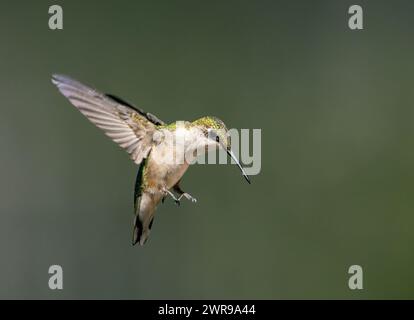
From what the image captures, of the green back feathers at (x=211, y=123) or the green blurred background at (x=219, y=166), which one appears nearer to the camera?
the green back feathers at (x=211, y=123)

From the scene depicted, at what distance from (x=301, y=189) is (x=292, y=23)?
0.61 m

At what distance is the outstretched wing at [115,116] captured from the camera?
1.07m

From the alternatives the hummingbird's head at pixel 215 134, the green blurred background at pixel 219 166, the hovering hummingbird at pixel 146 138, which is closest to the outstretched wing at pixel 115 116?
the hovering hummingbird at pixel 146 138

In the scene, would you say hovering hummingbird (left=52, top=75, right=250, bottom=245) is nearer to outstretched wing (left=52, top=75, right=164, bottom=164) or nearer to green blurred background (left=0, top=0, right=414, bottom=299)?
outstretched wing (left=52, top=75, right=164, bottom=164)

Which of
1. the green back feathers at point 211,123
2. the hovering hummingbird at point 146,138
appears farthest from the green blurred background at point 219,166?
the green back feathers at point 211,123

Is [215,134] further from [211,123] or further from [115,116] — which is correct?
[115,116]

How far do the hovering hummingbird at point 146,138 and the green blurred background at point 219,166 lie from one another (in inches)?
47.0

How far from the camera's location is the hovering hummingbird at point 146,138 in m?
1.07

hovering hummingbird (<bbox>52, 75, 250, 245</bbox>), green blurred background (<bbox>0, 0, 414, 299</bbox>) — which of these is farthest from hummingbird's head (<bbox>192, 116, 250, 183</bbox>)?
green blurred background (<bbox>0, 0, 414, 299</bbox>)

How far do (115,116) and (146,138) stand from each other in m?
0.06

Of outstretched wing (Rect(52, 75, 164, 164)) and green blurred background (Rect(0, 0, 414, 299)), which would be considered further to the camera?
green blurred background (Rect(0, 0, 414, 299))

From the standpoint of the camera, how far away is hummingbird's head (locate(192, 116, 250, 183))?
1042 mm

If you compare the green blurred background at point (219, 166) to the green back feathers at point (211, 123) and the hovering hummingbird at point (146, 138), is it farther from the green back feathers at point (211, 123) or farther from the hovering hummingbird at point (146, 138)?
the green back feathers at point (211, 123)

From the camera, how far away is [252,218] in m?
2.63
